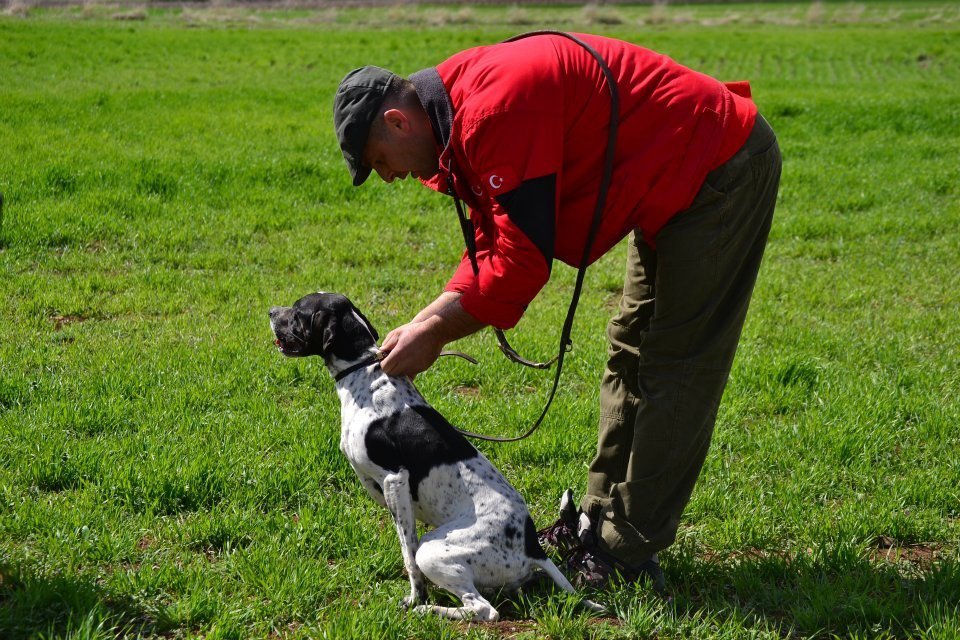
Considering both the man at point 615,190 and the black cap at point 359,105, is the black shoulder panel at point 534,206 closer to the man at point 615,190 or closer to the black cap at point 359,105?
the man at point 615,190

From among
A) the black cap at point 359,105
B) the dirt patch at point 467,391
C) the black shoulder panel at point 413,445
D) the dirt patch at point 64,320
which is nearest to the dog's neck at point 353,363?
the black shoulder panel at point 413,445

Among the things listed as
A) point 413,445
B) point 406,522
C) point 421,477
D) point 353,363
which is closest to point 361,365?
point 353,363

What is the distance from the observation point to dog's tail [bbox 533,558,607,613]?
368cm

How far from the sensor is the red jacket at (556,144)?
3.13 m

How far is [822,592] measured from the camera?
383cm

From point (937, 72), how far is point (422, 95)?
26.7 meters

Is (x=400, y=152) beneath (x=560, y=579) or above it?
above

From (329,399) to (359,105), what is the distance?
263 centimetres

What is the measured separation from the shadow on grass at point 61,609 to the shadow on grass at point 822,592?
2228mm

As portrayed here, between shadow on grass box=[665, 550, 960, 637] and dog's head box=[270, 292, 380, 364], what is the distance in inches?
69.9

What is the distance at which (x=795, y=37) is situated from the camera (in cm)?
3481

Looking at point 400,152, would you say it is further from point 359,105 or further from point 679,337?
point 679,337

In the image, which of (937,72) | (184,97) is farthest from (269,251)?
(937,72)

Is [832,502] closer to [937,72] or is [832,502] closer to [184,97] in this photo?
[184,97]
